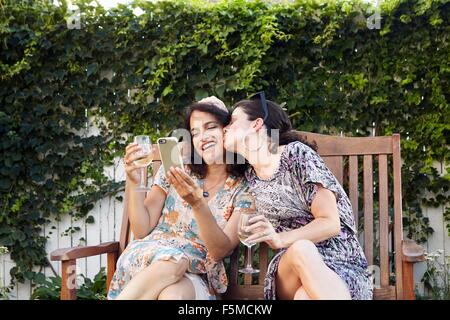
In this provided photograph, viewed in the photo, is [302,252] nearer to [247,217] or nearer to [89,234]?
[247,217]

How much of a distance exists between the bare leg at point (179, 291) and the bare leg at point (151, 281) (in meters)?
0.02

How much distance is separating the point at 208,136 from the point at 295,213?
54 cm

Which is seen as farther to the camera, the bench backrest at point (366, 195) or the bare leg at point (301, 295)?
the bench backrest at point (366, 195)

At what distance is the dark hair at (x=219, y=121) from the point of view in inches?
101

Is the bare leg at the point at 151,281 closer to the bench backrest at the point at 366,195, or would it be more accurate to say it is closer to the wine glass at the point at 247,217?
the wine glass at the point at 247,217

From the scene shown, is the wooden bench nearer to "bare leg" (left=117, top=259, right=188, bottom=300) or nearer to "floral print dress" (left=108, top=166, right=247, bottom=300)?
"floral print dress" (left=108, top=166, right=247, bottom=300)

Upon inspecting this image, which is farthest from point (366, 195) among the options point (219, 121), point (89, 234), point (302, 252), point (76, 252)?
point (89, 234)

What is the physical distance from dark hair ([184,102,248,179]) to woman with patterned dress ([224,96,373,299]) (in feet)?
0.24

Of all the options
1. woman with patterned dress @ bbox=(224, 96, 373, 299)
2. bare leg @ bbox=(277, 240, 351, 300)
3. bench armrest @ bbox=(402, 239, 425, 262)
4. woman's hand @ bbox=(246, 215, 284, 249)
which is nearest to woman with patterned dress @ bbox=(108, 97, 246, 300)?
woman with patterned dress @ bbox=(224, 96, 373, 299)

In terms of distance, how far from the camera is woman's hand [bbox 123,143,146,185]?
2.33 m

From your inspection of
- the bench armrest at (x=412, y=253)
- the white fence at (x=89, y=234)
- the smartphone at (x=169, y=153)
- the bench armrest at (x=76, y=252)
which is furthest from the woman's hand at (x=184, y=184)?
the white fence at (x=89, y=234)
